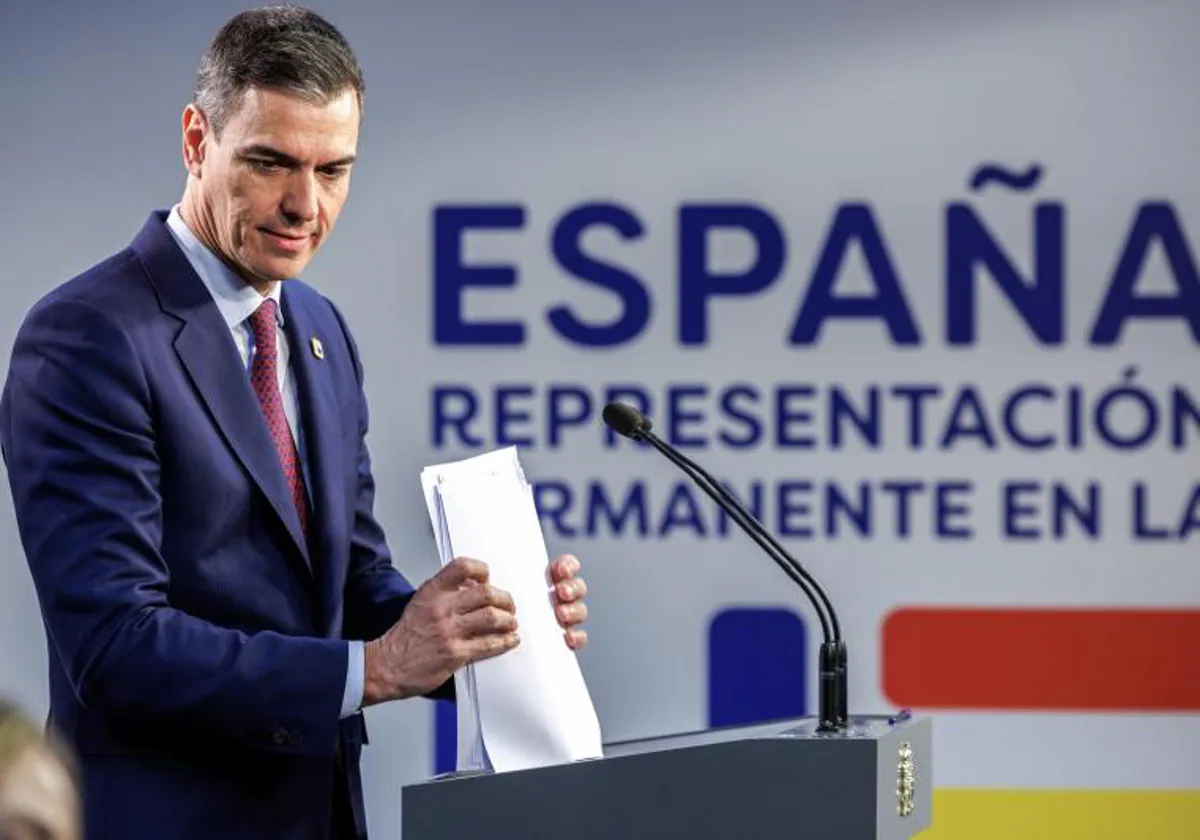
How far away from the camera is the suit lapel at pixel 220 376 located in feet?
6.10

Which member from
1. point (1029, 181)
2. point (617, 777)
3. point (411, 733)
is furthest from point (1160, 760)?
point (617, 777)

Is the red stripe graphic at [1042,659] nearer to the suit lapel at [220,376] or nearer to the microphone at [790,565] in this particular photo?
the microphone at [790,565]

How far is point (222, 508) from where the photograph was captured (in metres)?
1.84

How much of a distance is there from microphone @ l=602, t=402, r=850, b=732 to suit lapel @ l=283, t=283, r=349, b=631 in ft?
0.95

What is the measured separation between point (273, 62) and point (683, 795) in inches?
32.0

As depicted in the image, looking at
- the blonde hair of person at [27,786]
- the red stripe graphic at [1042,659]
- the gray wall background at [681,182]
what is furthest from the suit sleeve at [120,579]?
the red stripe graphic at [1042,659]

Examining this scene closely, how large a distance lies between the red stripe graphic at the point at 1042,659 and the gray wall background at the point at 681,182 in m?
0.04

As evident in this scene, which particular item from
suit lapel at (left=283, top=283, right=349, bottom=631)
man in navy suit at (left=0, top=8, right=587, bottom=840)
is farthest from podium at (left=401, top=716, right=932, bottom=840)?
suit lapel at (left=283, top=283, right=349, bottom=631)

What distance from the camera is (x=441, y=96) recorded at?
13.2 ft

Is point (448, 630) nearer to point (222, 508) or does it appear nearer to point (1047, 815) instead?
point (222, 508)

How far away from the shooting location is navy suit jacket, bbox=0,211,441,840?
176 cm

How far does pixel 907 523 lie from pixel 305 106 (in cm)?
231

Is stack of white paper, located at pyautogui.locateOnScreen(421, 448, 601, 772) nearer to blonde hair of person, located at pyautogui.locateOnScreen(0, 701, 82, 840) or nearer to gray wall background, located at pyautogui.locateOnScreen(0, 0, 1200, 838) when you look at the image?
blonde hair of person, located at pyautogui.locateOnScreen(0, 701, 82, 840)

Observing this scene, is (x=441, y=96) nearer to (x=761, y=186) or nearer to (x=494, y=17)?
(x=494, y=17)
